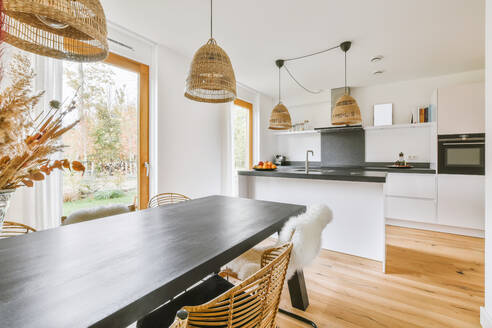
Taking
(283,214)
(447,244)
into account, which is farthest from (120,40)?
(447,244)

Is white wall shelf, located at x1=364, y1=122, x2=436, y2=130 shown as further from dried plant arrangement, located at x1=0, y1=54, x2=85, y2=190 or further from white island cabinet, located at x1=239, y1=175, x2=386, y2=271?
dried plant arrangement, located at x1=0, y1=54, x2=85, y2=190

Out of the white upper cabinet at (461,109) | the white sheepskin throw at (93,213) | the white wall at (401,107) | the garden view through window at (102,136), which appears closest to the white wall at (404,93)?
the white wall at (401,107)

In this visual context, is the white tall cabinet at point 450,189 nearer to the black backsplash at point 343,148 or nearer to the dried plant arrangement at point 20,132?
the black backsplash at point 343,148

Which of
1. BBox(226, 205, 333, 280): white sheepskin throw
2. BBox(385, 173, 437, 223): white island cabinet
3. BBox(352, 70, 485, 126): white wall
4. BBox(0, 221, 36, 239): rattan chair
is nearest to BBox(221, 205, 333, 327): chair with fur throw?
BBox(226, 205, 333, 280): white sheepskin throw

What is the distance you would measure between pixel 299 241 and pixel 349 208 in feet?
5.60

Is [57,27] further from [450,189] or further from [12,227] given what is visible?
[450,189]

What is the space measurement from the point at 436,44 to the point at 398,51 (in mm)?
386

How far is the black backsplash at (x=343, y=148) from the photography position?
176 inches

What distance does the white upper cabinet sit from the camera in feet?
10.0

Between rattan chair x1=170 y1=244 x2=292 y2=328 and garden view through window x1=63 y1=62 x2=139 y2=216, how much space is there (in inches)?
79.1

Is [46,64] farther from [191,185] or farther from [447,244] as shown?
[447,244]

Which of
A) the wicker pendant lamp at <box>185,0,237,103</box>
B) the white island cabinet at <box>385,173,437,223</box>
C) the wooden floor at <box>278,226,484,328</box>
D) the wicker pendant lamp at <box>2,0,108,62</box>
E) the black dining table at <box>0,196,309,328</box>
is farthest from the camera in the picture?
the white island cabinet at <box>385,173,437,223</box>

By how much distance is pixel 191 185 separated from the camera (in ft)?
9.93

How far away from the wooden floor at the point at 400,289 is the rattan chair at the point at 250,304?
1001mm
